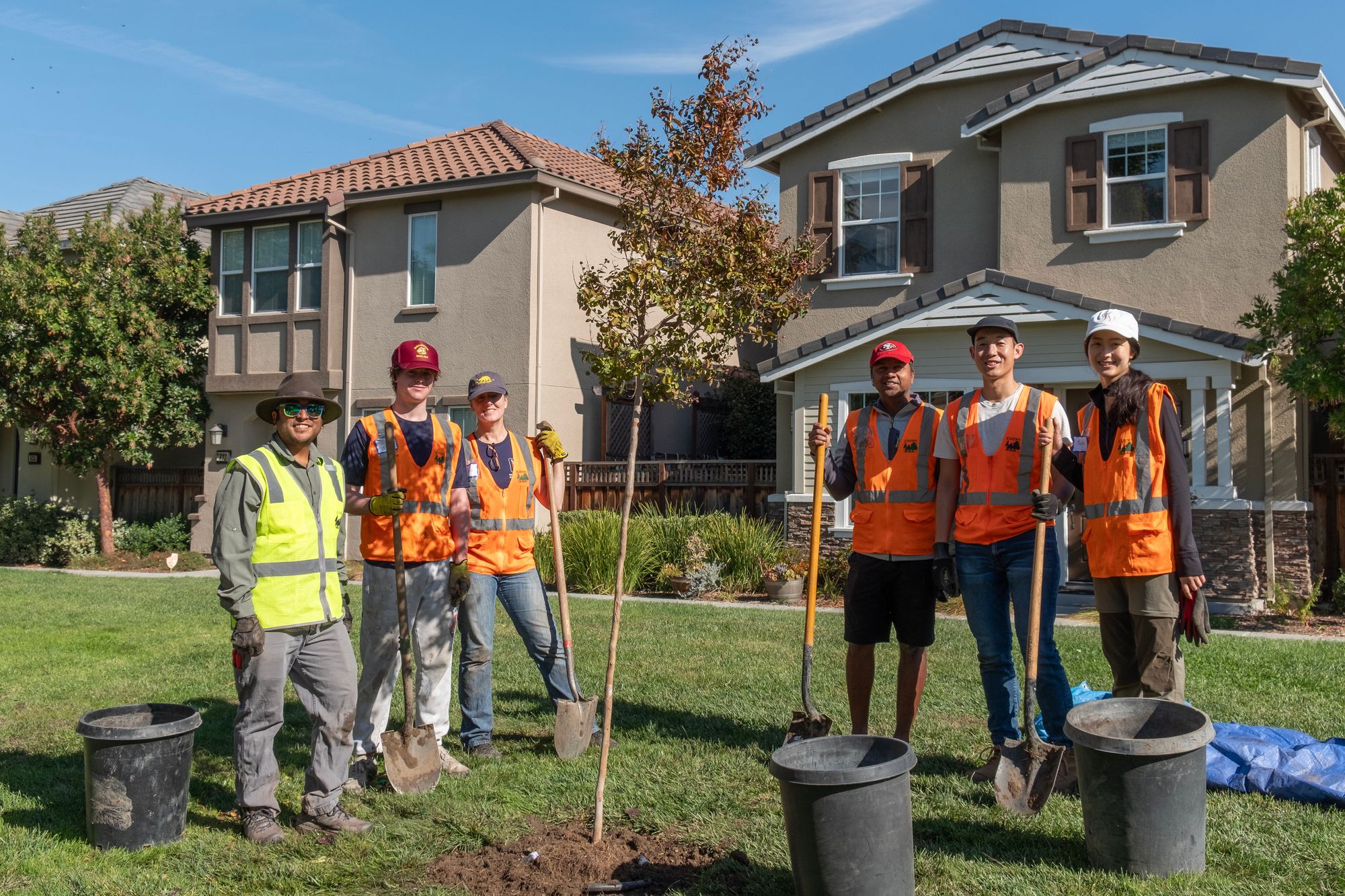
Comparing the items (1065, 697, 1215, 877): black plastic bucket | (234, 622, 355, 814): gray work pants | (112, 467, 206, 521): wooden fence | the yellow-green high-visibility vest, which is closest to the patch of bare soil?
(234, 622, 355, 814): gray work pants

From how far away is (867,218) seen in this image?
15.7 m

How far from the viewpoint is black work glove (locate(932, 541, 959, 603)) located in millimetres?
5660

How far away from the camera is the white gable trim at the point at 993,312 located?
488 inches

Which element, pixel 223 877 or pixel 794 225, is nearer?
pixel 223 877

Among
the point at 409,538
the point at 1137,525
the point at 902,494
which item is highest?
the point at 902,494

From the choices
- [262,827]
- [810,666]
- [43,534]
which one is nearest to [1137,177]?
[810,666]

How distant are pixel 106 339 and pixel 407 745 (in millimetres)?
15262

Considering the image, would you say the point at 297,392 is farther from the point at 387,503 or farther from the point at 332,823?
the point at 332,823

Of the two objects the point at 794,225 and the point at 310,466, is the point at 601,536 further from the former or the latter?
the point at 310,466

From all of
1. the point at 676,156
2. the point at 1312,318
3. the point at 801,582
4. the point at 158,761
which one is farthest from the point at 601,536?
the point at 158,761

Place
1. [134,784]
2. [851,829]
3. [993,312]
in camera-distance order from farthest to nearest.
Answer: [993,312] → [134,784] → [851,829]

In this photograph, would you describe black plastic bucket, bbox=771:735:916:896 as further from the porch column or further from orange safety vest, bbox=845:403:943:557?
the porch column

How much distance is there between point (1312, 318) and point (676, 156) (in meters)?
6.85

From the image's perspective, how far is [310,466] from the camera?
5.29 meters
